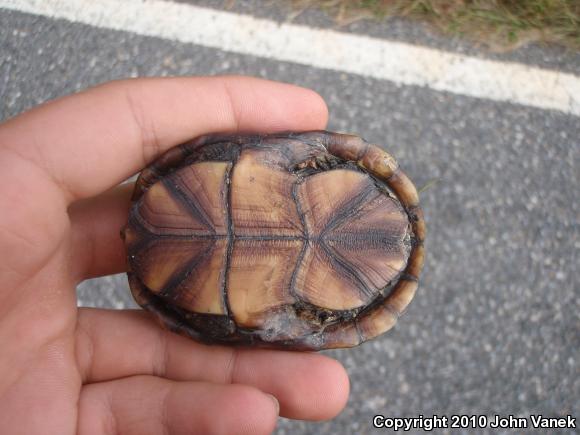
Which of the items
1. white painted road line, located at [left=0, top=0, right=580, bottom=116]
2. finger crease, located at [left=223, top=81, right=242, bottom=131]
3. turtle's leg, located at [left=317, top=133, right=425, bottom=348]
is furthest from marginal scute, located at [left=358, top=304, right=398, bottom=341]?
white painted road line, located at [left=0, top=0, right=580, bottom=116]

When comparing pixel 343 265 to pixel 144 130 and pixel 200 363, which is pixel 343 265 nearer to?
pixel 200 363

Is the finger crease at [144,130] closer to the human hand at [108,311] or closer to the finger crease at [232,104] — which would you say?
the human hand at [108,311]

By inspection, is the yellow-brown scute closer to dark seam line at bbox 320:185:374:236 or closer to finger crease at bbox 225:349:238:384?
dark seam line at bbox 320:185:374:236

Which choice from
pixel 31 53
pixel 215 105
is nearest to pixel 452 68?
pixel 215 105

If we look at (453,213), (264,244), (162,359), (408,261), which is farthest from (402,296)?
(162,359)

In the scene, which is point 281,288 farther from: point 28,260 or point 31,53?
point 31,53
